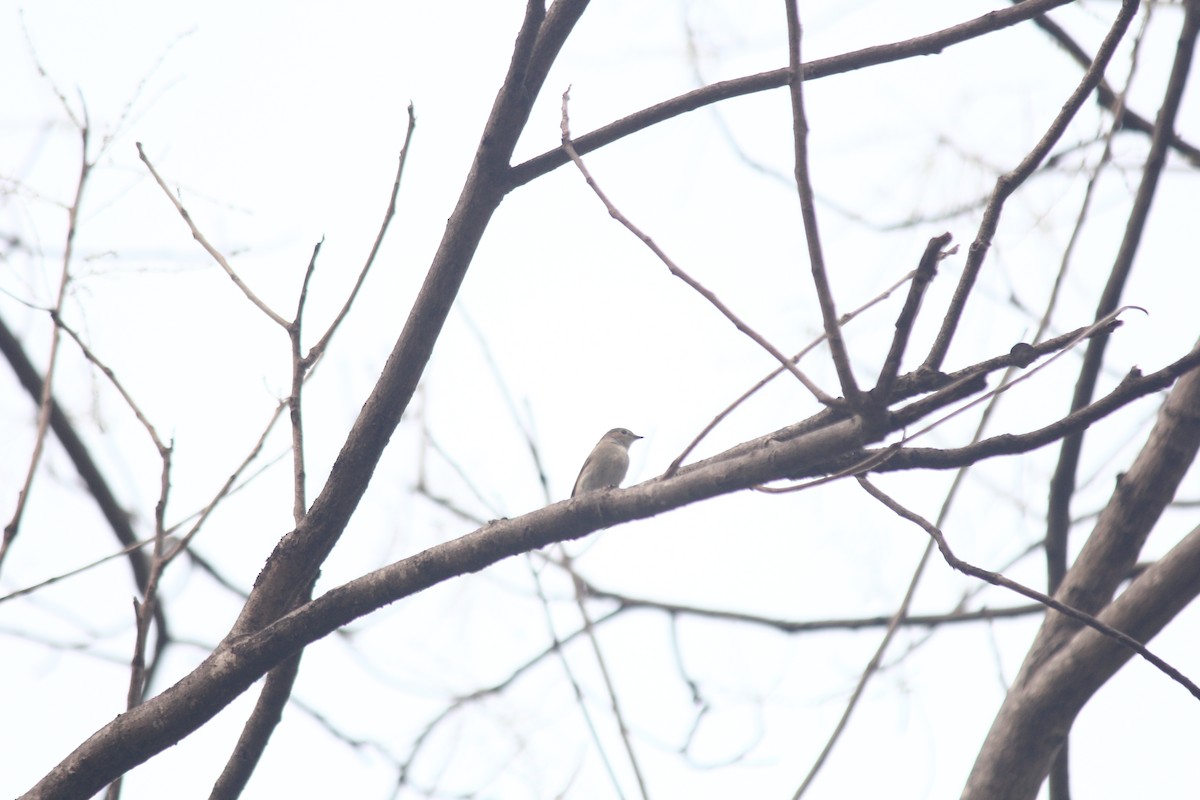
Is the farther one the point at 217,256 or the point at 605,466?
the point at 605,466

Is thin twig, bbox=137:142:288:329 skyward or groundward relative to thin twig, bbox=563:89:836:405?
skyward

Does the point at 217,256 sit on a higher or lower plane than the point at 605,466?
lower

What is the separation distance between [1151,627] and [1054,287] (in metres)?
1.24

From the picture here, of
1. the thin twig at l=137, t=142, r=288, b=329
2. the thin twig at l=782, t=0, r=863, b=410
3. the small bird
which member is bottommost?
the thin twig at l=782, t=0, r=863, b=410

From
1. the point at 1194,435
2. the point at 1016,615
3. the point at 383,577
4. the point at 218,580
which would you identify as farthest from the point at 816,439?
the point at 218,580

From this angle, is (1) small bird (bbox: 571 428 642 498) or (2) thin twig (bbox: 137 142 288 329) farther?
(1) small bird (bbox: 571 428 642 498)

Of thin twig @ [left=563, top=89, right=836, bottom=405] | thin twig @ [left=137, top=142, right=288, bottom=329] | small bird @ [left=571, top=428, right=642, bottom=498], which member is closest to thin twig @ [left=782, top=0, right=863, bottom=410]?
thin twig @ [left=563, top=89, right=836, bottom=405]

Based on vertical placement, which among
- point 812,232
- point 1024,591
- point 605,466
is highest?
point 605,466

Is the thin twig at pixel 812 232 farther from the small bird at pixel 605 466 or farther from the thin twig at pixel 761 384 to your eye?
the small bird at pixel 605 466

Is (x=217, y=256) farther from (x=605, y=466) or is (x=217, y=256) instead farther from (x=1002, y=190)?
(x=605, y=466)

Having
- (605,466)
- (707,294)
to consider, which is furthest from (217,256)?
(605,466)

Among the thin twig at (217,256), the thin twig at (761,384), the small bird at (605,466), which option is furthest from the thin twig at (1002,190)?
the small bird at (605,466)

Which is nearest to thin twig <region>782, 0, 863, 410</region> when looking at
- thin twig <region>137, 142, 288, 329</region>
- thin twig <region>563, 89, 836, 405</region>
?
thin twig <region>563, 89, 836, 405</region>

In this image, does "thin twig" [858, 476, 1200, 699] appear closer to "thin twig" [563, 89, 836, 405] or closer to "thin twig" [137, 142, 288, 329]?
"thin twig" [563, 89, 836, 405]
